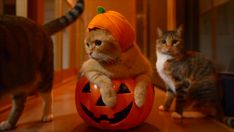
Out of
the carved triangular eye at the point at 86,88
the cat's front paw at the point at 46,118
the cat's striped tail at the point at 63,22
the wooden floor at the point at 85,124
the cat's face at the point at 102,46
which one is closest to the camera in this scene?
the cat's face at the point at 102,46

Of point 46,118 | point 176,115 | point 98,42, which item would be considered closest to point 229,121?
point 176,115

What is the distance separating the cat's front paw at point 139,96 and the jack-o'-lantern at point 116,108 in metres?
0.03

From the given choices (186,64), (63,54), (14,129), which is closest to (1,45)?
(14,129)

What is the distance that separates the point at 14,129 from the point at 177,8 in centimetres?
212

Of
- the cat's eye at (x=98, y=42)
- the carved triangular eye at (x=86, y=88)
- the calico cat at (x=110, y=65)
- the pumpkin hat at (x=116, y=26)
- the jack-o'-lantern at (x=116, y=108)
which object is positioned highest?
the pumpkin hat at (x=116, y=26)

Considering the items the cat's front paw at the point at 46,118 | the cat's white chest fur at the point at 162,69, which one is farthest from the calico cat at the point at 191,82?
the cat's front paw at the point at 46,118

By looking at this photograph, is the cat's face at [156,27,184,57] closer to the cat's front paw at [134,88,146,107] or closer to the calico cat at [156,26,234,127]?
the calico cat at [156,26,234,127]

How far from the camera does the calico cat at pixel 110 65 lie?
4.23 ft

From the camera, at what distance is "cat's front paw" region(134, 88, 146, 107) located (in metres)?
1.30

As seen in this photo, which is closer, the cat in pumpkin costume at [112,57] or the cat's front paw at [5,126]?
the cat in pumpkin costume at [112,57]

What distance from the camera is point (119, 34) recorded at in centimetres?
133

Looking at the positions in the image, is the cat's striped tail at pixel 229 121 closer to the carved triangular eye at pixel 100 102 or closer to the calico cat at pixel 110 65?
the calico cat at pixel 110 65

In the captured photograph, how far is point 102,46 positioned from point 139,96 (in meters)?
0.31

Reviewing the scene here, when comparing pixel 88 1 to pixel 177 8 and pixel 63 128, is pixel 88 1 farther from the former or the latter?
pixel 63 128
